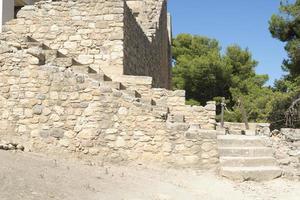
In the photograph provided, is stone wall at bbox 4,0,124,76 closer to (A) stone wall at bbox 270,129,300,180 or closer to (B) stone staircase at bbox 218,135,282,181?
(B) stone staircase at bbox 218,135,282,181

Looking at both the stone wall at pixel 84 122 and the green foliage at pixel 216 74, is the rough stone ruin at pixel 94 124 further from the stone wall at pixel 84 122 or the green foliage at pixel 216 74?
the green foliage at pixel 216 74

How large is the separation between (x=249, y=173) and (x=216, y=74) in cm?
2063

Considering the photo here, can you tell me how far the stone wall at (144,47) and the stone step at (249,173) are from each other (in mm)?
4234

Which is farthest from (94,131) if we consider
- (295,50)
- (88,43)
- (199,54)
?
(199,54)

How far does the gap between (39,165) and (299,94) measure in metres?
10.6

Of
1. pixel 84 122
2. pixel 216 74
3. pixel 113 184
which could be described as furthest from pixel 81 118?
pixel 216 74

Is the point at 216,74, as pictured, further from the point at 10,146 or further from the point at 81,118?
the point at 10,146

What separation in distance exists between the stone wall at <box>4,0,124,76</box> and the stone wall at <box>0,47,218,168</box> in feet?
7.56

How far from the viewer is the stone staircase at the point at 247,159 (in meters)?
8.42

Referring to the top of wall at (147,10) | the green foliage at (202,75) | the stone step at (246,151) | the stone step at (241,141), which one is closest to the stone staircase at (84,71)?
the stone step at (241,141)

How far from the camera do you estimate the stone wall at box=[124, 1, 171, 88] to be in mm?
12025

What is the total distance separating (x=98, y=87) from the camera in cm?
907

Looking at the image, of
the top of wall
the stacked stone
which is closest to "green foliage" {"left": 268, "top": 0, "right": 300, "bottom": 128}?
the top of wall

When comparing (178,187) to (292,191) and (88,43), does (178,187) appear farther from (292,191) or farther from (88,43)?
(88,43)
